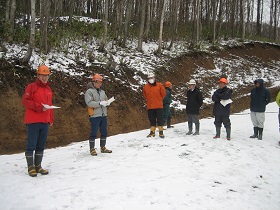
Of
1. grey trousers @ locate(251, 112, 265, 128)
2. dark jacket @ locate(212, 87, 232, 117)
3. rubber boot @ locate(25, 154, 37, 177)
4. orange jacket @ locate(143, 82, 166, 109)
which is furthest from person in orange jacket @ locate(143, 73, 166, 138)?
rubber boot @ locate(25, 154, 37, 177)

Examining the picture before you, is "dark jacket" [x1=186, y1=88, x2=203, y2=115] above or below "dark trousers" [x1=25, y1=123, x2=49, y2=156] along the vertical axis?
above

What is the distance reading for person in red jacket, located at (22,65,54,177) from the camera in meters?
5.29

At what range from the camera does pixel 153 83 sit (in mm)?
8516

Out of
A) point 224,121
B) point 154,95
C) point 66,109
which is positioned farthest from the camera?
point 66,109

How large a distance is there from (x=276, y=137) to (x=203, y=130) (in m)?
2.71

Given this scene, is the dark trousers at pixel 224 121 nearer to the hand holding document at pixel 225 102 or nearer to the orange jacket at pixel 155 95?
the hand holding document at pixel 225 102

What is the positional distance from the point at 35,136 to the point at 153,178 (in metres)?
2.63

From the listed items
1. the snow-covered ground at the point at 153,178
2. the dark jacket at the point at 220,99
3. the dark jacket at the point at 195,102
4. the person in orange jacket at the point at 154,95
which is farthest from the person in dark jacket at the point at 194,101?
the person in orange jacket at the point at 154,95

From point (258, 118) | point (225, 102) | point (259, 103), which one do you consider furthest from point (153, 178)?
point (259, 103)

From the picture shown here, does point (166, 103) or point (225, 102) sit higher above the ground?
point (225, 102)

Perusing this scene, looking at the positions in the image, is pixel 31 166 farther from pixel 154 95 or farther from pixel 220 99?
pixel 220 99

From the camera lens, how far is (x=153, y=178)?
5.21m

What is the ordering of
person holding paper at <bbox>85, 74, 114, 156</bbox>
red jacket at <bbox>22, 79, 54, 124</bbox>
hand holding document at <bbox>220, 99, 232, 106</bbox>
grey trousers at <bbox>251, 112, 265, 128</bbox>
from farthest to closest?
grey trousers at <bbox>251, 112, 265, 128</bbox> < hand holding document at <bbox>220, 99, 232, 106</bbox> < person holding paper at <bbox>85, 74, 114, 156</bbox> < red jacket at <bbox>22, 79, 54, 124</bbox>

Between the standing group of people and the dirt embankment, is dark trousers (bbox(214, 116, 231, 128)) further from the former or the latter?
the dirt embankment
